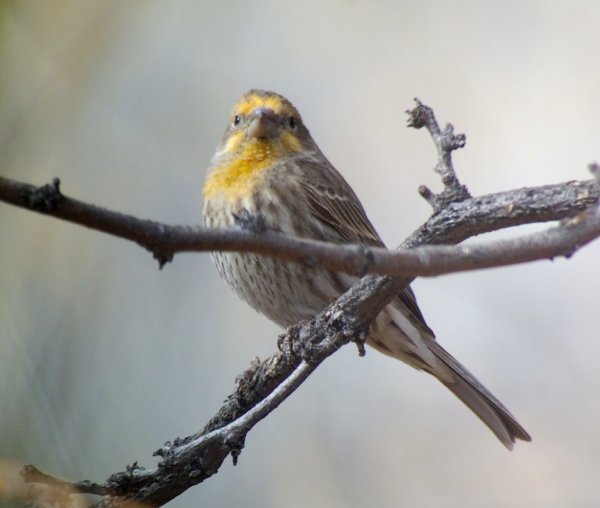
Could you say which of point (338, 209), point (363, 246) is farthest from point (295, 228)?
point (363, 246)

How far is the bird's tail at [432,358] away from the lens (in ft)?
16.9

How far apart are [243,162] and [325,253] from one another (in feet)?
9.75

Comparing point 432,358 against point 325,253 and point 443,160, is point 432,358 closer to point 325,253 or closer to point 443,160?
point 443,160

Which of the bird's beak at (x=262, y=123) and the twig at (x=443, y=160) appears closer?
the twig at (x=443, y=160)

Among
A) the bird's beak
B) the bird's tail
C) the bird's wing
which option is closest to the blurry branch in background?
the bird's tail

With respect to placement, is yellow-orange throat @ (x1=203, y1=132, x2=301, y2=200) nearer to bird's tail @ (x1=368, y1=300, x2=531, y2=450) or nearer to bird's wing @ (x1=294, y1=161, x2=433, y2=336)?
bird's wing @ (x1=294, y1=161, x2=433, y2=336)

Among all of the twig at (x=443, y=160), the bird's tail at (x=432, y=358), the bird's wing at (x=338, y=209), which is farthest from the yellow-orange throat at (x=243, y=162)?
the twig at (x=443, y=160)

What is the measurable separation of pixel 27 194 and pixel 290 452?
15.9ft

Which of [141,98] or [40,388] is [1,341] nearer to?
[40,388]

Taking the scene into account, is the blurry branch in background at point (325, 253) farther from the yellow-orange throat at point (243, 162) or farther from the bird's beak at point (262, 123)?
the bird's beak at point (262, 123)

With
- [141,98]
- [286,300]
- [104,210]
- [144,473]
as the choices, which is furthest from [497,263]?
[141,98]

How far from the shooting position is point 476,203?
3.32m

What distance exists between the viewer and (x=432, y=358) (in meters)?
5.26

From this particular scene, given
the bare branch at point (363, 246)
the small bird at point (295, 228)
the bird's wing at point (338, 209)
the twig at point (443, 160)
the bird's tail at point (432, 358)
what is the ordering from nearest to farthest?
the bare branch at point (363, 246) < the twig at point (443, 160) < the small bird at point (295, 228) < the bird's tail at point (432, 358) < the bird's wing at point (338, 209)
